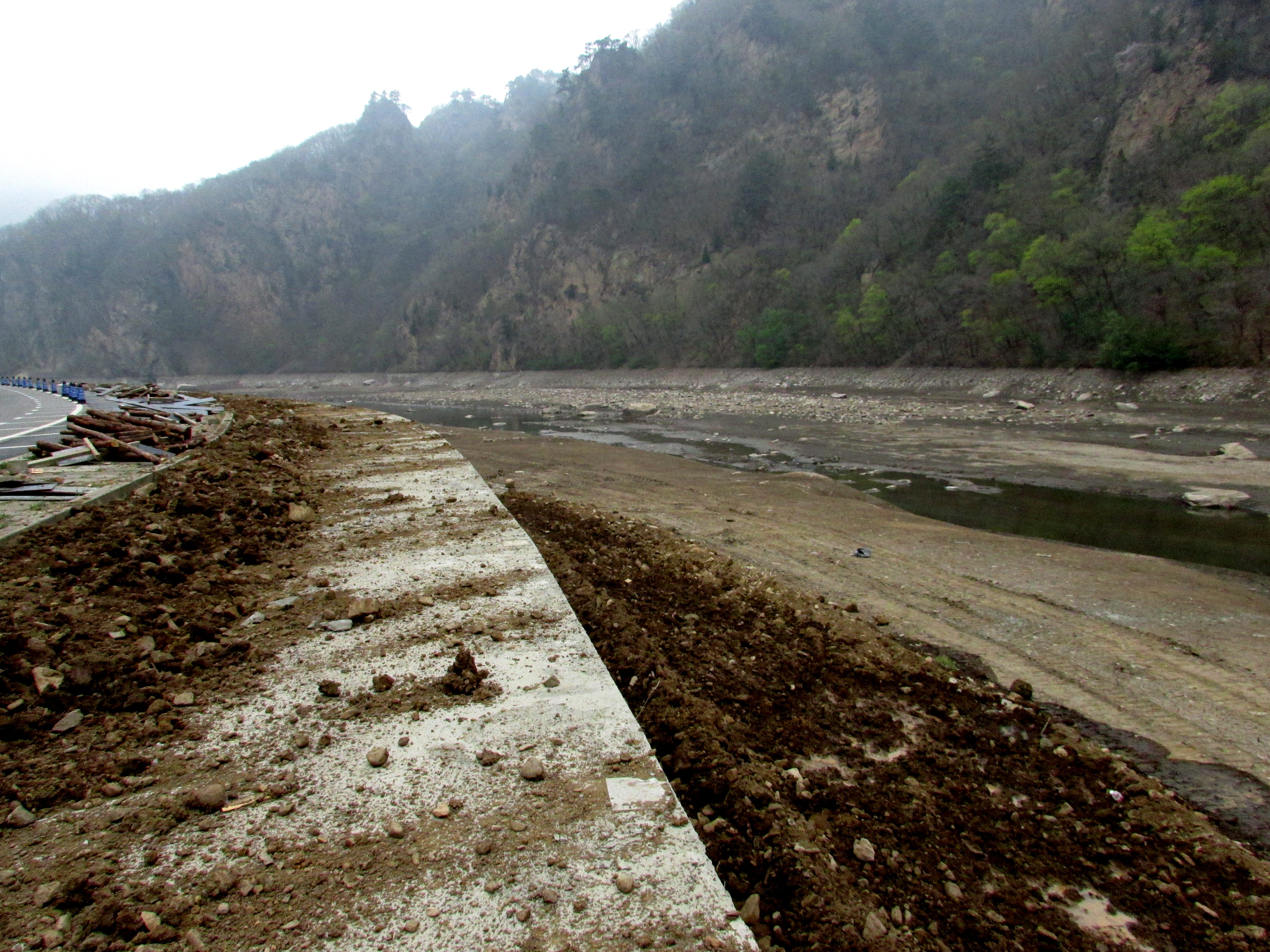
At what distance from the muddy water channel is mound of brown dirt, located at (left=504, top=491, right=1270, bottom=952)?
23.0 feet

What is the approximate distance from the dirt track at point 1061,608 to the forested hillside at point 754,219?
2050cm

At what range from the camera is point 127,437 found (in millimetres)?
9562

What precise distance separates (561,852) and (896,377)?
37574 millimetres

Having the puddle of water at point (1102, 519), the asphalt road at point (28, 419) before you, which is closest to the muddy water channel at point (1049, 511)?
the puddle of water at point (1102, 519)

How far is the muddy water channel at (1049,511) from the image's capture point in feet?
30.9

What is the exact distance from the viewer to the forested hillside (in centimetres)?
2933

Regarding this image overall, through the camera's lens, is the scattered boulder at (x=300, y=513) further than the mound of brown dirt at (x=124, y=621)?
Yes

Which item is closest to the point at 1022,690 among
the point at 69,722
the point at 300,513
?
the point at 69,722

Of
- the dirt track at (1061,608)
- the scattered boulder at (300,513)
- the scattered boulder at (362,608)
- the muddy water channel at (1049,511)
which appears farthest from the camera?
the muddy water channel at (1049,511)

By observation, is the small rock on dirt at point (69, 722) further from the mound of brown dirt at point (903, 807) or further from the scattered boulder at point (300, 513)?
the scattered boulder at point (300, 513)

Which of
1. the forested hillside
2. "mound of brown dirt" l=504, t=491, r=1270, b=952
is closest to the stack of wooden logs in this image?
"mound of brown dirt" l=504, t=491, r=1270, b=952

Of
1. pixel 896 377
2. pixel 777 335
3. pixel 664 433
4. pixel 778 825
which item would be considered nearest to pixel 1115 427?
pixel 664 433

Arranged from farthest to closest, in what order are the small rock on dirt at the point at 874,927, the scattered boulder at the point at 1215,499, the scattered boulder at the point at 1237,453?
the scattered boulder at the point at 1237,453, the scattered boulder at the point at 1215,499, the small rock on dirt at the point at 874,927

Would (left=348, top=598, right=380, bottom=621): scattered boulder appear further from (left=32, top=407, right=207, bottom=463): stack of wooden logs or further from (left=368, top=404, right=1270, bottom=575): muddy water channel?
(left=368, top=404, right=1270, bottom=575): muddy water channel
